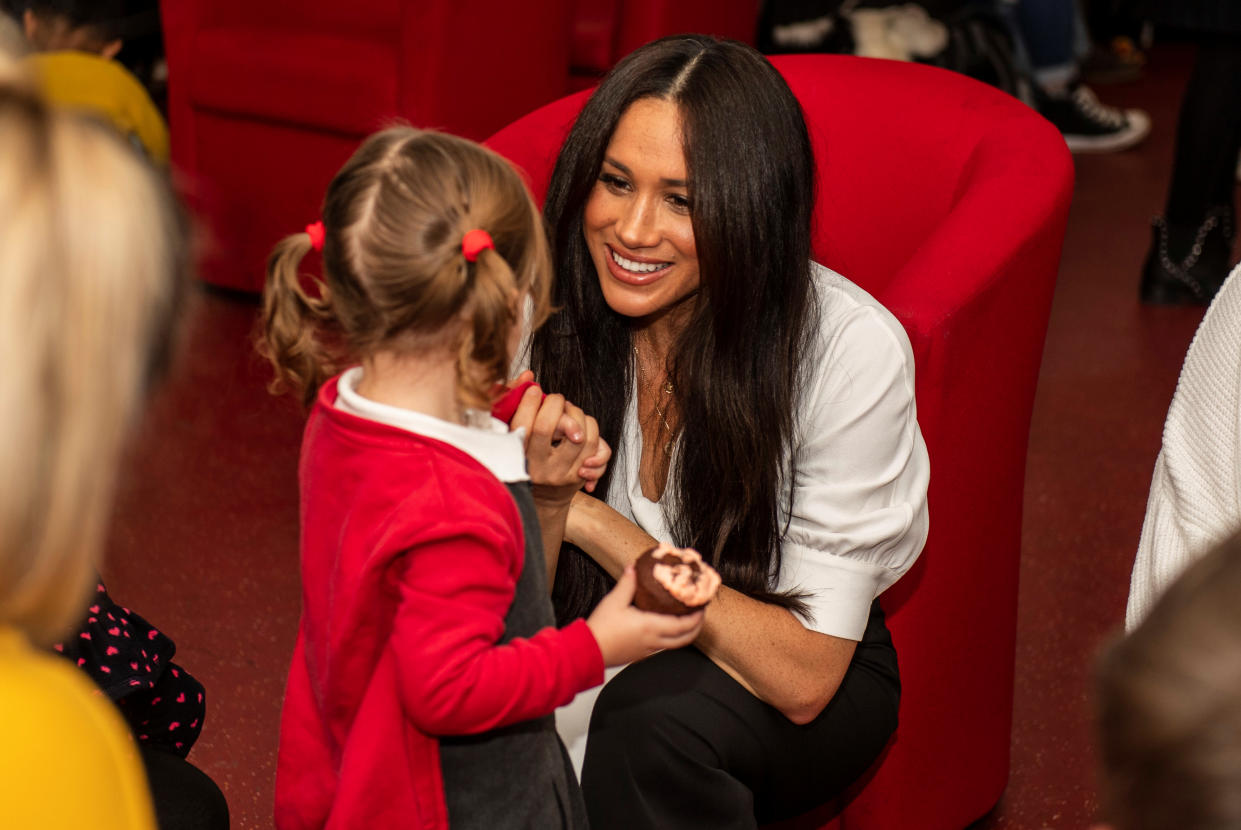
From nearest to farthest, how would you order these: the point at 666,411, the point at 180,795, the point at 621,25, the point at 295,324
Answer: the point at 295,324, the point at 180,795, the point at 666,411, the point at 621,25

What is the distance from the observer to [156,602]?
2221 mm

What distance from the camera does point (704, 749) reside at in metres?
1.35

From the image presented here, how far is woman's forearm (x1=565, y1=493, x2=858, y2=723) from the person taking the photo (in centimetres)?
138

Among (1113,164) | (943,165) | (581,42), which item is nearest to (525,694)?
(943,165)

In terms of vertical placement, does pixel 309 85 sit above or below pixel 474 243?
below

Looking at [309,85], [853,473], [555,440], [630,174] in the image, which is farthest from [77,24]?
[853,473]

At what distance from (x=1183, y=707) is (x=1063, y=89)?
14.6ft

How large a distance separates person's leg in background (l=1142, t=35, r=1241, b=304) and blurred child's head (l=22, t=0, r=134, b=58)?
2.32 meters

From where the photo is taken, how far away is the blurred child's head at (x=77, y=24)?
4.63ft

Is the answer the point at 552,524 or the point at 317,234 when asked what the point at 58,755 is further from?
the point at 552,524

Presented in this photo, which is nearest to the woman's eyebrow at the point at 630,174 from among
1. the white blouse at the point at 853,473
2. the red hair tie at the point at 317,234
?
the white blouse at the point at 853,473

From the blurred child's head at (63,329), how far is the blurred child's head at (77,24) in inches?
15.9

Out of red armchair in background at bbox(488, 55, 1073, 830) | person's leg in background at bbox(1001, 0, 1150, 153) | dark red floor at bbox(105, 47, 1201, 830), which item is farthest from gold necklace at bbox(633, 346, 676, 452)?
person's leg in background at bbox(1001, 0, 1150, 153)

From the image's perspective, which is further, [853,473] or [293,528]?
[293,528]
